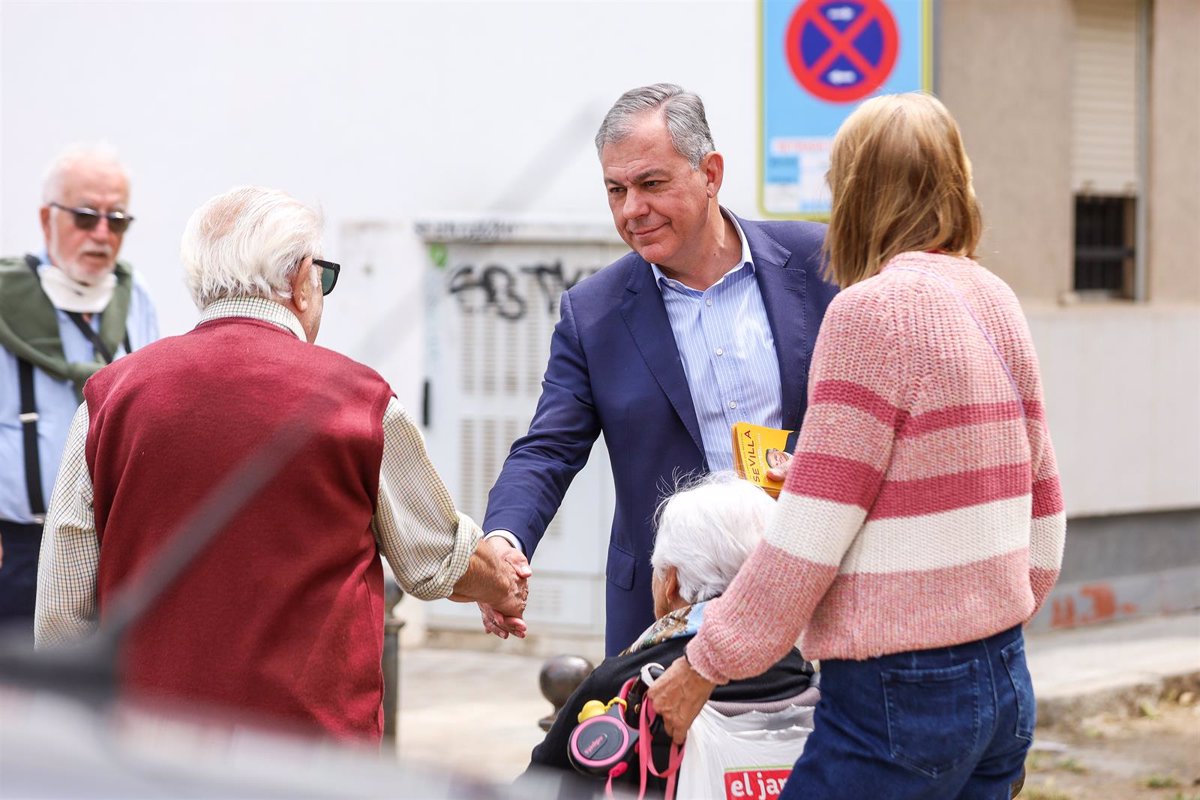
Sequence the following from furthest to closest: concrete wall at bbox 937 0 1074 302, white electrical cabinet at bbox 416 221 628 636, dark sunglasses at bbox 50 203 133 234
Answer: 1. concrete wall at bbox 937 0 1074 302
2. white electrical cabinet at bbox 416 221 628 636
3. dark sunglasses at bbox 50 203 133 234

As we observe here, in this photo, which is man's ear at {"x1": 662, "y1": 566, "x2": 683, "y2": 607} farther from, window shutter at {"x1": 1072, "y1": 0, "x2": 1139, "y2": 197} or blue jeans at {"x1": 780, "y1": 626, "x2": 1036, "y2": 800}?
window shutter at {"x1": 1072, "y1": 0, "x2": 1139, "y2": 197}

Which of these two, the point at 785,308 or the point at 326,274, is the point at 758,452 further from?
the point at 326,274

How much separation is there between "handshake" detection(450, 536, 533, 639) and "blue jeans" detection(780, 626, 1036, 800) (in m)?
0.93

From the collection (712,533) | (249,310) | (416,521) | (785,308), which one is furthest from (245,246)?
(785,308)

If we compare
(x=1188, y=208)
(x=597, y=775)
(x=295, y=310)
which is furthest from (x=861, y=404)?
(x=1188, y=208)

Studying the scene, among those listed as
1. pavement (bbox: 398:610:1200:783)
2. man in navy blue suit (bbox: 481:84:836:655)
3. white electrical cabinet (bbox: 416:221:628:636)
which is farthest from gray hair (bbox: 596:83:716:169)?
white electrical cabinet (bbox: 416:221:628:636)

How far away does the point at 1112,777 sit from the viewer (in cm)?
684

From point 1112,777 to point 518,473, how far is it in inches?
157

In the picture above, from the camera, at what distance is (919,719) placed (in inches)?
105

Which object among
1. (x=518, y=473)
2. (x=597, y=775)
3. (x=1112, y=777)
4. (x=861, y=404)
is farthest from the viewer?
(x=1112, y=777)

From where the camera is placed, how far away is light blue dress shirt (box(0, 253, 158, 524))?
4656 mm

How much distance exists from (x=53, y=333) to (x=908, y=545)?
300cm

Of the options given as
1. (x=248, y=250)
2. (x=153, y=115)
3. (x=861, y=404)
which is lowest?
(x=861, y=404)

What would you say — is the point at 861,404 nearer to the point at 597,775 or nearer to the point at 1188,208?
the point at 597,775
